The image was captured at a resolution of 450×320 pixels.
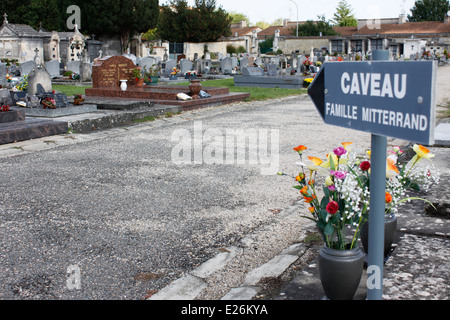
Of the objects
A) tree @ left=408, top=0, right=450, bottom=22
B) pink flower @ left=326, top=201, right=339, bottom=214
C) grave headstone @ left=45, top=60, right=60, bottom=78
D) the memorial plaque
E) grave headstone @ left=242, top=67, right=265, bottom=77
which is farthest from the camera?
tree @ left=408, top=0, right=450, bottom=22

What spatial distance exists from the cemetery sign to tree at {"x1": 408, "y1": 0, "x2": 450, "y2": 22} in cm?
9760

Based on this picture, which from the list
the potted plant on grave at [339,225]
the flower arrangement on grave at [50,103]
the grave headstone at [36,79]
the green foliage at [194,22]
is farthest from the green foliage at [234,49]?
the potted plant on grave at [339,225]

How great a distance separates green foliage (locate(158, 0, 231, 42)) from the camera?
6284 centimetres

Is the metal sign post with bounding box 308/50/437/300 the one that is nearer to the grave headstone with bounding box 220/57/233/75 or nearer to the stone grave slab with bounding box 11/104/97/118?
the stone grave slab with bounding box 11/104/97/118

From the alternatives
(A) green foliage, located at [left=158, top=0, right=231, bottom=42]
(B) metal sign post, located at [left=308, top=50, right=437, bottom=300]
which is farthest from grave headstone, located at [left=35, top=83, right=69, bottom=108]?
(A) green foliage, located at [left=158, top=0, right=231, bottom=42]

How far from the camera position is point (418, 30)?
7500 cm

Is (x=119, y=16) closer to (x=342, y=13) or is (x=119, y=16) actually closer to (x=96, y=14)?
(x=96, y=14)

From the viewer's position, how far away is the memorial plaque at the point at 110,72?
1558 centimetres

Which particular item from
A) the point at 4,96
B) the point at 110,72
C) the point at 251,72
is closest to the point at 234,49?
the point at 251,72

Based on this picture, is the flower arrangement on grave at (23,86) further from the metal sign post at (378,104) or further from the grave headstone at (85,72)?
the metal sign post at (378,104)

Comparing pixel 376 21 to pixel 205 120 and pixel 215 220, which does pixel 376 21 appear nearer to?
pixel 205 120

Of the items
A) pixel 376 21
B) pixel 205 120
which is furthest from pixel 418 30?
pixel 205 120

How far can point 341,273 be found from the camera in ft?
9.18

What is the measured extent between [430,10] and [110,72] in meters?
88.2
